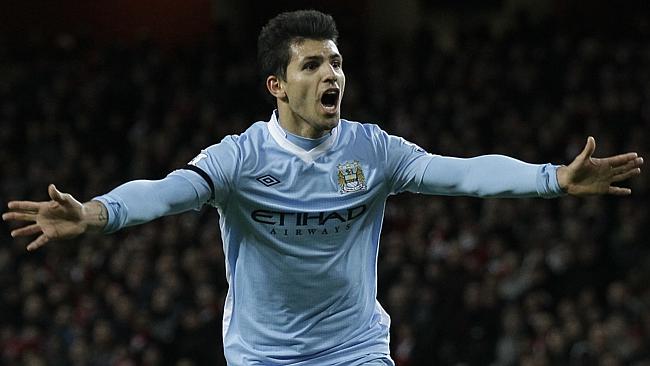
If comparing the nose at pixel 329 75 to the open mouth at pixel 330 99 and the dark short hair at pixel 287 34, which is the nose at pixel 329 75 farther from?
the dark short hair at pixel 287 34

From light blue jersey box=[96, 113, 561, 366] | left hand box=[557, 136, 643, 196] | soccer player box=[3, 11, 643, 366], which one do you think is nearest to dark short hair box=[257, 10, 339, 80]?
soccer player box=[3, 11, 643, 366]

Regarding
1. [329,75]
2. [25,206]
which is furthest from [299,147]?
[25,206]

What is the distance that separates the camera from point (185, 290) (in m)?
14.0

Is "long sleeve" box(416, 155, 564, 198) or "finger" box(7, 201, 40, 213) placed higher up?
"long sleeve" box(416, 155, 564, 198)

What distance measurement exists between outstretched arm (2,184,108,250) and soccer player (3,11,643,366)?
0.68 metres

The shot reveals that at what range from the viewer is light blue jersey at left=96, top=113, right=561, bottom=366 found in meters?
5.71

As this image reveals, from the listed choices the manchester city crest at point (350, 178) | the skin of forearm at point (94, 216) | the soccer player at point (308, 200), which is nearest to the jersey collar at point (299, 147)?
the soccer player at point (308, 200)

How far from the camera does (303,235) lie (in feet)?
18.8

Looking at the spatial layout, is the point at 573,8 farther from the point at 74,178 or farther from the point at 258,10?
the point at 74,178

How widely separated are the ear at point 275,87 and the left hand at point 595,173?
4.66ft

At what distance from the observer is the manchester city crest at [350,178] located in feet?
19.0

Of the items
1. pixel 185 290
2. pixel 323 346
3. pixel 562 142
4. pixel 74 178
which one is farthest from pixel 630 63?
pixel 323 346

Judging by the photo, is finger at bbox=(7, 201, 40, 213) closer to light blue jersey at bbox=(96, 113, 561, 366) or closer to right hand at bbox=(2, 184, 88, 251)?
right hand at bbox=(2, 184, 88, 251)

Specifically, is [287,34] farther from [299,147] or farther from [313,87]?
[299,147]
